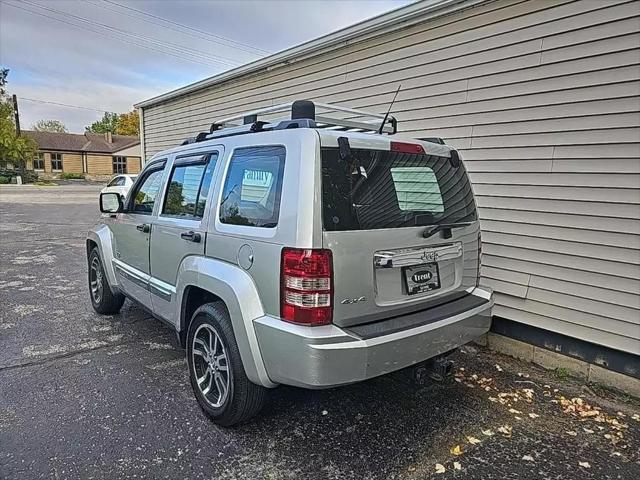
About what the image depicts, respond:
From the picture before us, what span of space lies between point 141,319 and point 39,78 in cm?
4866

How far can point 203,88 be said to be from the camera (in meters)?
8.98

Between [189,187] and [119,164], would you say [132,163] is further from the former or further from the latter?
[189,187]

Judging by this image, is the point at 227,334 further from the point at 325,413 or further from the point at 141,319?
the point at 141,319

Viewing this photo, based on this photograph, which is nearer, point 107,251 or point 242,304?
point 242,304

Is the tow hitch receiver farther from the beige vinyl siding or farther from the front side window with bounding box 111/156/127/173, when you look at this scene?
the front side window with bounding box 111/156/127/173

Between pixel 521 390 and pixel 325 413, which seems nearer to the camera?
pixel 325 413

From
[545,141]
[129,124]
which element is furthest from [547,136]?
[129,124]

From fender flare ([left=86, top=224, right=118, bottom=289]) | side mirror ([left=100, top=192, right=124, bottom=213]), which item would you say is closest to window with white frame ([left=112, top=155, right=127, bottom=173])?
fender flare ([left=86, top=224, right=118, bottom=289])

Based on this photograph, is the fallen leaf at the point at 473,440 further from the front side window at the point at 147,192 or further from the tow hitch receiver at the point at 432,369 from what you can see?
the front side window at the point at 147,192

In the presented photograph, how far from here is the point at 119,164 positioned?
50.9 m

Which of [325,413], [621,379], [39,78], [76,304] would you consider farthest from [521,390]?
[39,78]

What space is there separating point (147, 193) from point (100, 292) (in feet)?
5.37

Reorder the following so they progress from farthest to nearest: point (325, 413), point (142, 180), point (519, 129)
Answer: point (142, 180), point (519, 129), point (325, 413)

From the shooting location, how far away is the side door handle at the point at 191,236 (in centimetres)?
291
